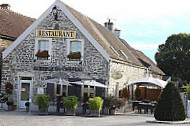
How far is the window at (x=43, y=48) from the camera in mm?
23922

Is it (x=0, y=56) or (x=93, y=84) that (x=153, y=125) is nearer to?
(x=93, y=84)

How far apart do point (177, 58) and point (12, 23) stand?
26748mm

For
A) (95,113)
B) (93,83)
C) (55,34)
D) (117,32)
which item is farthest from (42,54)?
(117,32)

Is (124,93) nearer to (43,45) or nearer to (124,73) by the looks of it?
(124,73)

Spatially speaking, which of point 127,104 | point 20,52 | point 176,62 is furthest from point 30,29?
point 176,62

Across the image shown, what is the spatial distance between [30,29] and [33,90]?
4.02 m

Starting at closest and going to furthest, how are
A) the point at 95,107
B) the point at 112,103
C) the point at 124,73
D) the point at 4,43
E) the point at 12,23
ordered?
the point at 95,107 → the point at 112,103 → the point at 124,73 → the point at 4,43 → the point at 12,23

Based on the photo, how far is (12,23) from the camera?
2919cm

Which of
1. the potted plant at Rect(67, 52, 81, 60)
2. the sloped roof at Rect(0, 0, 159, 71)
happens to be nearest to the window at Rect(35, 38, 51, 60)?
the sloped roof at Rect(0, 0, 159, 71)

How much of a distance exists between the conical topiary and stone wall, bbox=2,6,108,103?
628 centimetres

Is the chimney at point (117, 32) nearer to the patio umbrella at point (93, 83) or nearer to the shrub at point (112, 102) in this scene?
the shrub at point (112, 102)

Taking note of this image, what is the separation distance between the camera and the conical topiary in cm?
1711

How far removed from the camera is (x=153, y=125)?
15844 millimetres

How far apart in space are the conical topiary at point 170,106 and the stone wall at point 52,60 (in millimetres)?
6283
